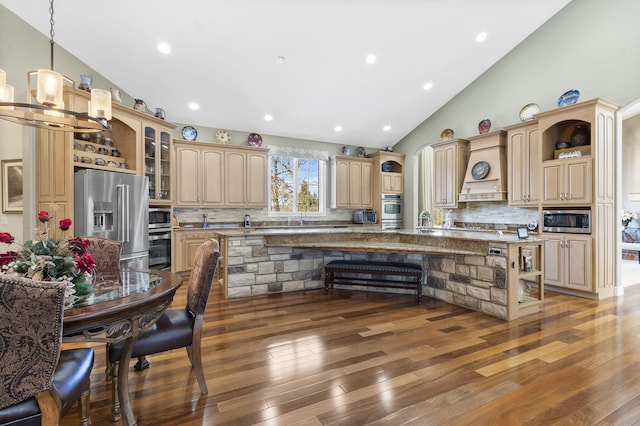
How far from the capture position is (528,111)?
17.4 ft

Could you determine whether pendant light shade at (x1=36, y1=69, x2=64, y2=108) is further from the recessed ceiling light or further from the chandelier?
the recessed ceiling light

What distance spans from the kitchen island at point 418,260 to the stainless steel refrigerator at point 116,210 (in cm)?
131

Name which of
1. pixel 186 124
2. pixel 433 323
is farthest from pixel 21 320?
pixel 186 124

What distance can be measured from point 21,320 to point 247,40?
4.45 metres

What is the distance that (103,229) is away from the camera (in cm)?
414

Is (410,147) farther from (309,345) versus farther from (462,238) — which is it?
(309,345)

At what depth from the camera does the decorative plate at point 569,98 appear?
4.60 meters

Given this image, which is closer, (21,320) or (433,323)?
(21,320)

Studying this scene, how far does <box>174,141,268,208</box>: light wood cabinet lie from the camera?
5820 mm

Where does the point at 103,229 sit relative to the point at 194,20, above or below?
below

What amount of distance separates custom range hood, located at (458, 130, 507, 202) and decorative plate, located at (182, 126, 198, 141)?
528 centimetres

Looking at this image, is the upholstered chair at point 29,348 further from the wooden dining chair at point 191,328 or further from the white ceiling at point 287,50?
the white ceiling at point 287,50

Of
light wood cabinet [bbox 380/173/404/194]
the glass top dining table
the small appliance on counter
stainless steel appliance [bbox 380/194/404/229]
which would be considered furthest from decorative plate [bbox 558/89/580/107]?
the glass top dining table

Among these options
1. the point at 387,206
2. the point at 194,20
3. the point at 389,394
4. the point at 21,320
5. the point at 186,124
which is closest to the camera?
the point at 21,320
